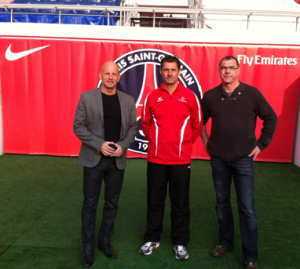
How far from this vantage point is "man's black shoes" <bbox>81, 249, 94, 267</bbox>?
6.79ft

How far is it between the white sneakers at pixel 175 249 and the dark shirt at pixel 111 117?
86 cm

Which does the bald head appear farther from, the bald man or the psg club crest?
the psg club crest

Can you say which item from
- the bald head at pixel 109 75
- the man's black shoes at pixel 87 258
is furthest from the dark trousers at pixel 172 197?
the bald head at pixel 109 75

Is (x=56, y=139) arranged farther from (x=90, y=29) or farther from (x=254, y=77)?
(x=254, y=77)

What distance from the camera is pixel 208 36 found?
4945 mm

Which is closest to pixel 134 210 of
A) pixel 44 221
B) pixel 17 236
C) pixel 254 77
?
pixel 44 221

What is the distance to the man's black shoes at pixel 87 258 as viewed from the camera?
2070 mm

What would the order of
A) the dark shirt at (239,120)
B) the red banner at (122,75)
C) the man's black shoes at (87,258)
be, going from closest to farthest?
the dark shirt at (239,120), the man's black shoes at (87,258), the red banner at (122,75)

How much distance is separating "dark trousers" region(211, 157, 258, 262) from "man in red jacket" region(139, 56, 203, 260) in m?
0.24

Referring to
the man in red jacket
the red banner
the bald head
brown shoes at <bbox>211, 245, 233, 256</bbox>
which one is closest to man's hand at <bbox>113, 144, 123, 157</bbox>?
the man in red jacket

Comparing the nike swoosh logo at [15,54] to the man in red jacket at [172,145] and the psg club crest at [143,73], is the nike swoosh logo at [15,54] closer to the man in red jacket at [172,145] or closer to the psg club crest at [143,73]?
the psg club crest at [143,73]

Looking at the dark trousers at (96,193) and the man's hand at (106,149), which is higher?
the man's hand at (106,149)

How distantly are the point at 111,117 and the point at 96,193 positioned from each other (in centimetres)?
55

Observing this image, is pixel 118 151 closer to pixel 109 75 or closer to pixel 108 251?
pixel 109 75
